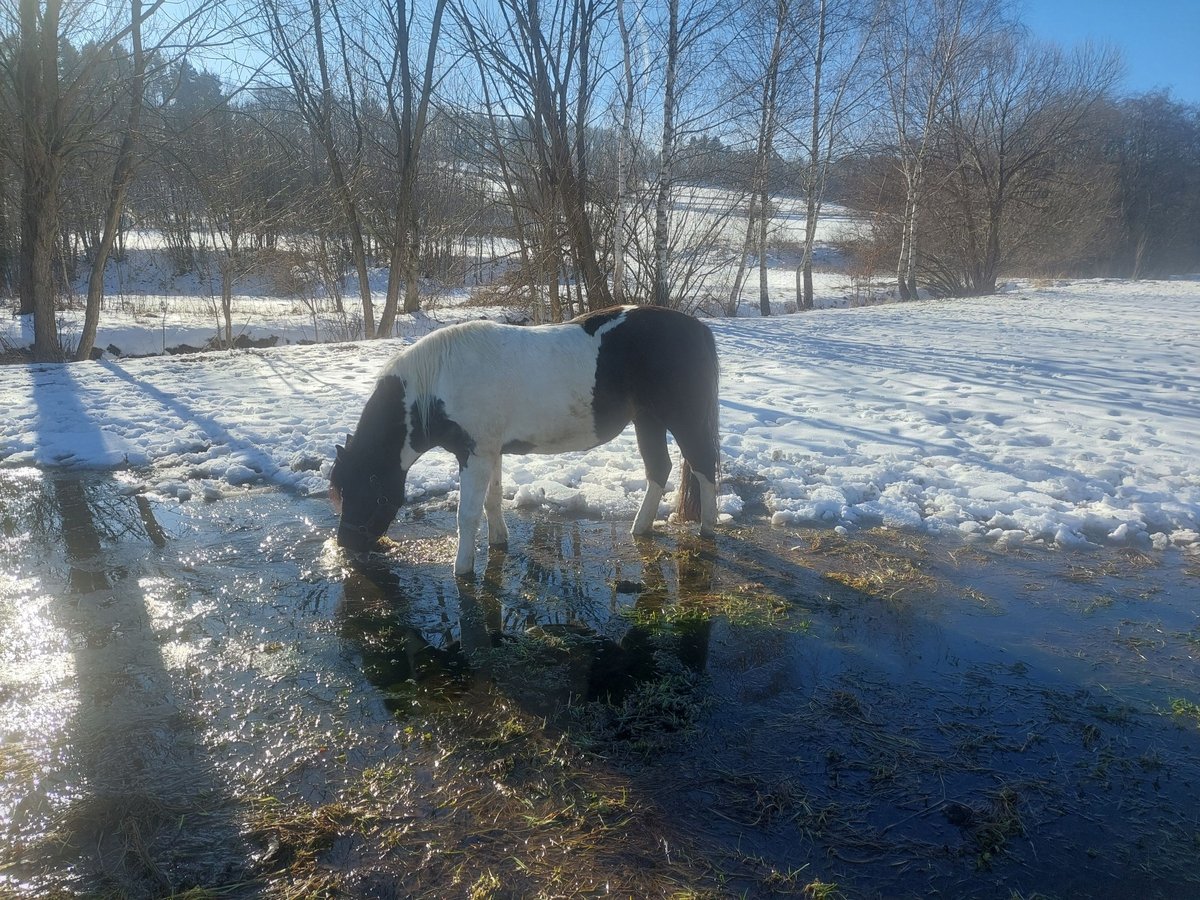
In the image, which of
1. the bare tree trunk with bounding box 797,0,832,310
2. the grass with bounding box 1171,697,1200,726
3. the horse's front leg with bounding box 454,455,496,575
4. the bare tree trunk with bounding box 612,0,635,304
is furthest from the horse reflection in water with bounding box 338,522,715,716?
the bare tree trunk with bounding box 797,0,832,310

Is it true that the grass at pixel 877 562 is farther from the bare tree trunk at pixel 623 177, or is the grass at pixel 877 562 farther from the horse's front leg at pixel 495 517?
the bare tree trunk at pixel 623 177

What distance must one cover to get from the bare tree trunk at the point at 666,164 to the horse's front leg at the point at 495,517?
10104mm

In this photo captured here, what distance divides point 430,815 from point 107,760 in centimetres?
144

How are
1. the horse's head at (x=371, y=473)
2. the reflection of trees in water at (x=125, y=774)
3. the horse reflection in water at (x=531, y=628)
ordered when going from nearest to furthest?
the reflection of trees in water at (x=125, y=774) → the horse reflection in water at (x=531, y=628) → the horse's head at (x=371, y=473)

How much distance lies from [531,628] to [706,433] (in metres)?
1.96

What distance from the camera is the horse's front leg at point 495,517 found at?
17.1ft

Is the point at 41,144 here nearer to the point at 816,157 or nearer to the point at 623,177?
the point at 623,177

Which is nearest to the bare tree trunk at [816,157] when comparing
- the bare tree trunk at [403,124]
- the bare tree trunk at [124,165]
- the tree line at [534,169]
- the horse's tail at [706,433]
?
the tree line at [534,169]

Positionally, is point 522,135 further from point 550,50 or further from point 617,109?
point 617,109

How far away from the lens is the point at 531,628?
412 centimetres

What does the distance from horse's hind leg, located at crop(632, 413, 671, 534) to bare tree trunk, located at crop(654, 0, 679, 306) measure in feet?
32.2

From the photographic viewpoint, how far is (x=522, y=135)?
13539mm

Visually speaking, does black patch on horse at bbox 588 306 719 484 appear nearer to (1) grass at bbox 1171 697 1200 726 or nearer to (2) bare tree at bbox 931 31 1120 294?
(1) grass at bbox 1171 697 1200 726

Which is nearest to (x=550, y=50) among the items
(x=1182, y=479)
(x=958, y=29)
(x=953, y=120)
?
(x=1182, y=479)
